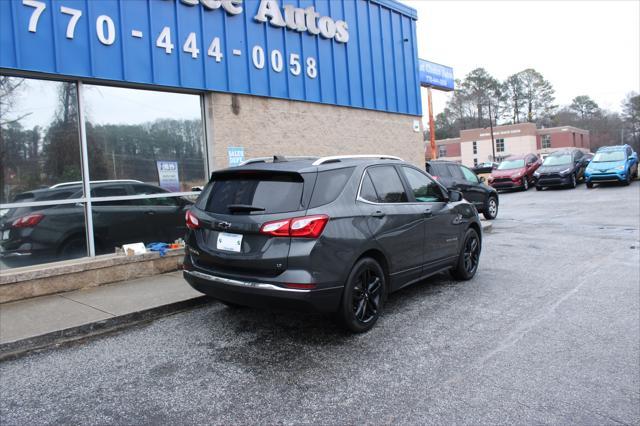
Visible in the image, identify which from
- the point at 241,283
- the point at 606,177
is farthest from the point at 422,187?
the point at 606,177

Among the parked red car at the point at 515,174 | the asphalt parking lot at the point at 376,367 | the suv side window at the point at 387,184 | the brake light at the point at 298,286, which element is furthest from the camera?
the parked red car at the point at 515,174

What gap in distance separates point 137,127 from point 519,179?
2188 centimetres

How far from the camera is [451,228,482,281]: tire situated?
6.70 meters

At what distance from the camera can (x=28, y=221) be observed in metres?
6.40

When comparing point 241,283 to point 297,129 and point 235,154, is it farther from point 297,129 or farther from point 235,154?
point 297,129

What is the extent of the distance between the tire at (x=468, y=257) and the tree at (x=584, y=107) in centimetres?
11918

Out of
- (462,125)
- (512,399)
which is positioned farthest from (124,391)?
(462,125)

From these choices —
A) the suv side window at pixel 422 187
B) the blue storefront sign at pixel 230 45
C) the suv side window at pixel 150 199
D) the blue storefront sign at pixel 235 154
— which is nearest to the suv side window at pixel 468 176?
the blue storefront sign at pixel 230 45

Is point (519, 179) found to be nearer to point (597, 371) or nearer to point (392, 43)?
point (392, 43)

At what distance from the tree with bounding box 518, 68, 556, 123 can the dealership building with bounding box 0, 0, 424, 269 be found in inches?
3902

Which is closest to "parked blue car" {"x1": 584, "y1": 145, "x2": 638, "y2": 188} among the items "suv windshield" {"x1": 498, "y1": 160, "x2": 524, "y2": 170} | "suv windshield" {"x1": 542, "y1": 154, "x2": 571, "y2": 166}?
"suv windshield" {"x1": 542, "y1": 154, "x2": 571, "y2": 166}

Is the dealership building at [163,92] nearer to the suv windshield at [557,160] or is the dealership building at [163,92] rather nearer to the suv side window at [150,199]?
the suv side window at [150,199]

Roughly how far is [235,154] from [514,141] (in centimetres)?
8414

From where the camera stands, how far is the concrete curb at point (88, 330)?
4484 mm
